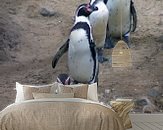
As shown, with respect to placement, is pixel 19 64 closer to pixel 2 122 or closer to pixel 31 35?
pixel 31 35

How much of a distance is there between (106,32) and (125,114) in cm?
124

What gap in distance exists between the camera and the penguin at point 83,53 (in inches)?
176

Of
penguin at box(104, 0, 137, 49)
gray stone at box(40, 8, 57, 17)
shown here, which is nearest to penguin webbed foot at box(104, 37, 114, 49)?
penguin at box(104, 0, 137, 49)

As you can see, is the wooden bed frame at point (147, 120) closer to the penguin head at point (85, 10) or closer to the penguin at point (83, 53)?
the penguin at point (83, 53)

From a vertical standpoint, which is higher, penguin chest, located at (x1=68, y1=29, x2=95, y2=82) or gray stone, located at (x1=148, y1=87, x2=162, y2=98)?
penguin chest, located at (x1=68, y1=29, x2=95, y2=82)

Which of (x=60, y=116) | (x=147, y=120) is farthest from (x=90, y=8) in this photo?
(x=60, y=116)

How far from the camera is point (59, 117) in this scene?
317cm

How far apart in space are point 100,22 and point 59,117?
161 centimetres

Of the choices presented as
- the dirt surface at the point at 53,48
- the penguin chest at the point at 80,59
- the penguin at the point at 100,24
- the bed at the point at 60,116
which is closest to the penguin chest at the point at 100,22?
the penguin at the point at 100,24

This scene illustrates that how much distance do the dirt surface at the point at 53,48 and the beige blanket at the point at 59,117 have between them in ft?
3.90

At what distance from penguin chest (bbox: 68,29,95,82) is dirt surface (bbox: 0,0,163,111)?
9 cm

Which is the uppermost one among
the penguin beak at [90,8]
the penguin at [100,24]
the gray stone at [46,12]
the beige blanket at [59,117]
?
the penguin beak at [90,8]

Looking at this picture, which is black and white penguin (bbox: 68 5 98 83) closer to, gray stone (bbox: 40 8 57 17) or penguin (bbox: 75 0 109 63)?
penguin (bbox: 75 0 109 63)

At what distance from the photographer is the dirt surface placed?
448cm
